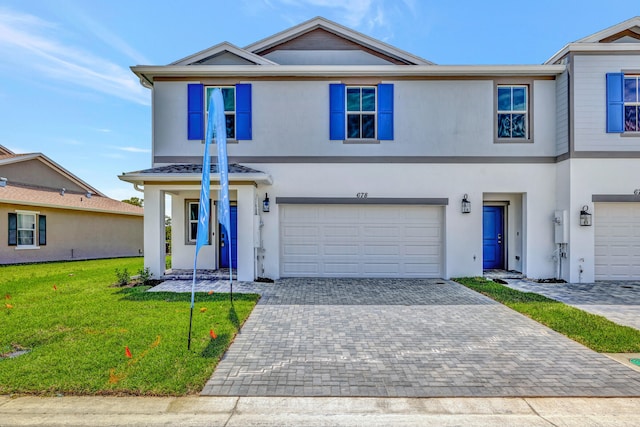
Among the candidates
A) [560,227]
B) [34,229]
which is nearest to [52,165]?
[34,229]

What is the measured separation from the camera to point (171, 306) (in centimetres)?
691

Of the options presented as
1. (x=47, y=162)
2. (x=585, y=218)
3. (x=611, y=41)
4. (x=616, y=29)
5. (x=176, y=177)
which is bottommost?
(x=585, y=218)

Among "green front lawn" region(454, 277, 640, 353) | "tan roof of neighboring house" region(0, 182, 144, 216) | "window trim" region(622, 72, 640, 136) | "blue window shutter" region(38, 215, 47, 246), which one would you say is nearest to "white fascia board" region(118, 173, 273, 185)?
"green front lawn" region(454, 277, 640, 353)

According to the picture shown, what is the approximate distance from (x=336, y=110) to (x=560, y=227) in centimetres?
724

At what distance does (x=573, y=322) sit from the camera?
601 centimetres

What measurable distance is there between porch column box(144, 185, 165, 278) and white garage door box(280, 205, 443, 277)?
338cm

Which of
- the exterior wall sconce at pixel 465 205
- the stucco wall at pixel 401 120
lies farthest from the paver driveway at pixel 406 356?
the stucco wall at pixel 401 120

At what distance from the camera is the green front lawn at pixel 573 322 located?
5066mm

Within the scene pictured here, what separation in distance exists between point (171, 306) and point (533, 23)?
47.4 ft

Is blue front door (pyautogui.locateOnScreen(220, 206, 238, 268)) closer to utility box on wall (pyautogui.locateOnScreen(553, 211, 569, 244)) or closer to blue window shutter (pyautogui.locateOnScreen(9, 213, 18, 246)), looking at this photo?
utility box on wall (pyautogui.locateOnScreen(553, 211, 569, 244))

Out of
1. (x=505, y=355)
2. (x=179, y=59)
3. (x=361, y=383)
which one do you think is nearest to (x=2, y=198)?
(x=179, y=59)

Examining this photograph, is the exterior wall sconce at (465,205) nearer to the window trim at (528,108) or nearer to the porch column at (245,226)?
the window trim at (528,108)

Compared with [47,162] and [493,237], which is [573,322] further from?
[47,162]

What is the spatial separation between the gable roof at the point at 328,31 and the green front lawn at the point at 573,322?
27.3 feet
